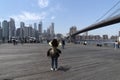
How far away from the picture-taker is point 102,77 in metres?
10.6

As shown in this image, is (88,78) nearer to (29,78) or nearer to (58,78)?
(58,78)

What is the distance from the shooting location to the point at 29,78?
1026 cm

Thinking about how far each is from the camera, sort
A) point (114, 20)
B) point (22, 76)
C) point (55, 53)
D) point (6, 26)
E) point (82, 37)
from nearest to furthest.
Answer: point (22, 76) < point (55, 53) < point (114, 20) < point (6, 26) < point (82, 37)

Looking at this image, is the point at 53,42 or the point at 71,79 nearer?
the point at 71,79

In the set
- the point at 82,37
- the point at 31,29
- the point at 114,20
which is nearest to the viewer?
the point at 114,20

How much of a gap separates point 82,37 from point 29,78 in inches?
6190

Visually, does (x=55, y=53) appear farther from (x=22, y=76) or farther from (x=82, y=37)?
(x=82, y=37)

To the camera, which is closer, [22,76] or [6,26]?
[22,76]

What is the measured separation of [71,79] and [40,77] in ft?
4.02

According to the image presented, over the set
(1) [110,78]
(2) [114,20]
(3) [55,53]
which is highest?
(2) [114,20]

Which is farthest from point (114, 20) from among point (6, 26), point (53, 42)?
point (6, 26)

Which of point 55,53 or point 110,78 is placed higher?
point 55,53

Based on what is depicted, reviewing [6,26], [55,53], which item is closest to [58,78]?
[55,53]

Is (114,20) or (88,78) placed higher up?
(114,20)
